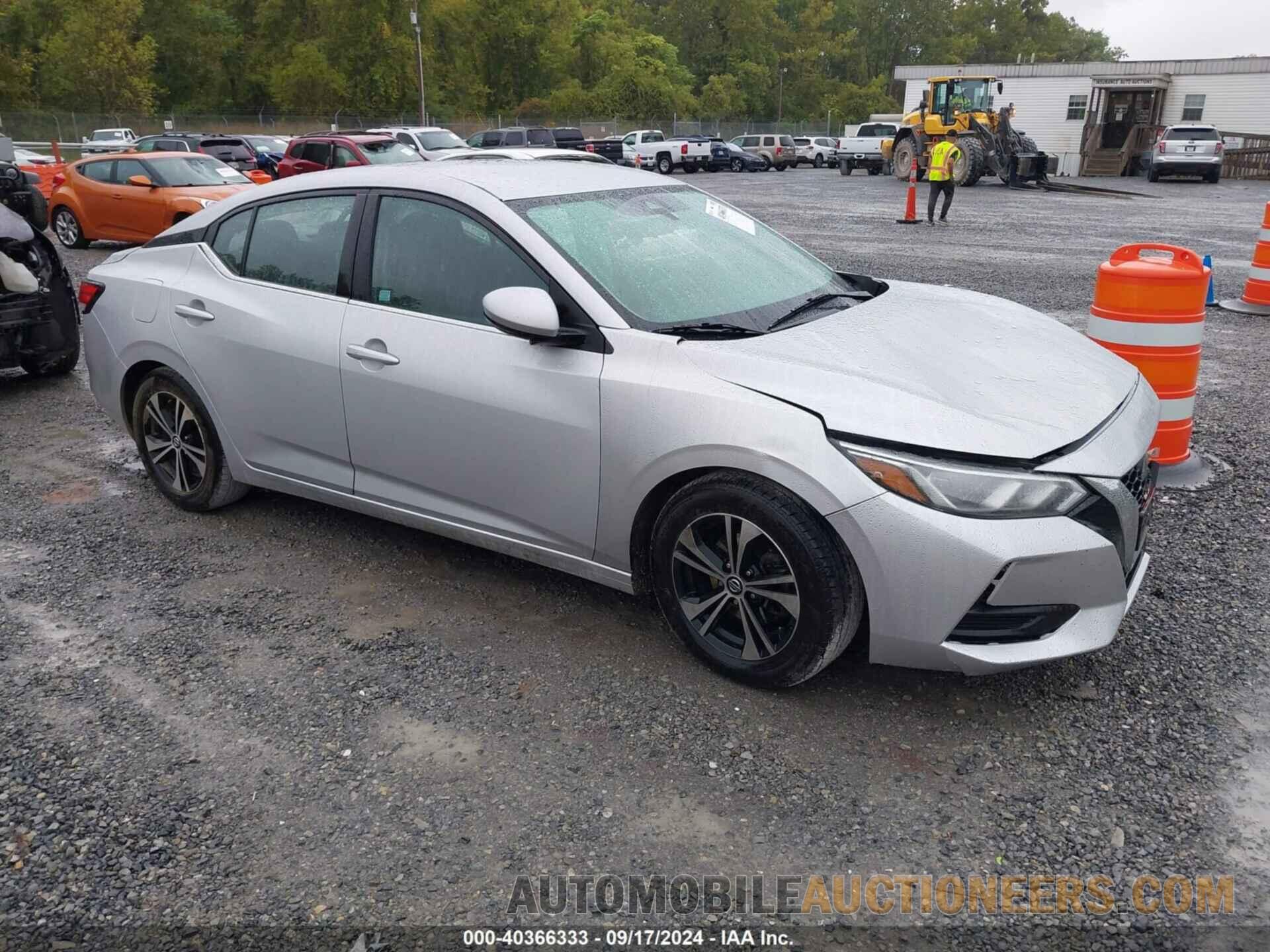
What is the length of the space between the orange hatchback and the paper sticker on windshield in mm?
10853

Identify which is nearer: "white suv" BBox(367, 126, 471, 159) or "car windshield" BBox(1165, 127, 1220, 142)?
"white suv" BBox(367, 126, 471, 159)

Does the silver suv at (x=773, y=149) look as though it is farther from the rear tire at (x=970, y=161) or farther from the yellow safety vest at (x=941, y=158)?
the yellow safety vest at (x=941, y=158)

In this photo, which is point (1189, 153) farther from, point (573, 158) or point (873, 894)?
point (873, 894)

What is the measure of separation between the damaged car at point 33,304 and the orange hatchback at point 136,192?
6494mm

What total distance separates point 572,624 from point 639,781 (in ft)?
3.31

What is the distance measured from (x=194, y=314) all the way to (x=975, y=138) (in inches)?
1111

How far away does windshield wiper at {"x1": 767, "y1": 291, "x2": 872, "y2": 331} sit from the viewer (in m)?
3.63

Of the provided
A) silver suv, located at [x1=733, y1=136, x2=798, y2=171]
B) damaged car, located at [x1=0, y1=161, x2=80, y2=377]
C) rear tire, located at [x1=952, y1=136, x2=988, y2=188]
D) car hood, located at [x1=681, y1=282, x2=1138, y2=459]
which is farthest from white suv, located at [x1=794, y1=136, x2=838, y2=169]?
car hood, located at [x1=681, y1=282, x2=1138, y2=459]

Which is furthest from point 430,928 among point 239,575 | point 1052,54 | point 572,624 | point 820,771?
point 1052,54

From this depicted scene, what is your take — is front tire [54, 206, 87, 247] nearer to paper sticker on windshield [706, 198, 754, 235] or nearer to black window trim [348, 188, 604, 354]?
black window trim [348, 188, 604, 354]

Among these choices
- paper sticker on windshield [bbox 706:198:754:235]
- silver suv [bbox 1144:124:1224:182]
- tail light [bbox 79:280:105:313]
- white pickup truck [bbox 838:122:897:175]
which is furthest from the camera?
white pickup truck [bbox 838:122:897:175]

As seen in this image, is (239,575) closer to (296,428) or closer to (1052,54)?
(296,428)

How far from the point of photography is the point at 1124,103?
39250 mm

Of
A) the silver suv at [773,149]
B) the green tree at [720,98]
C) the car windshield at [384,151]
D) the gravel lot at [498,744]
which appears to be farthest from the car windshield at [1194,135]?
the green tree at [720,98]
